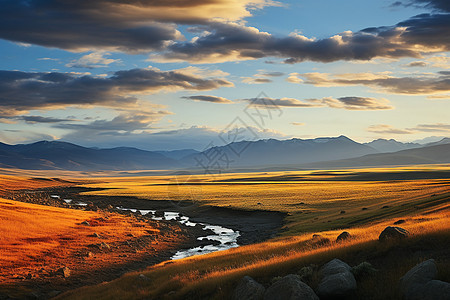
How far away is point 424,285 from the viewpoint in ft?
43.2

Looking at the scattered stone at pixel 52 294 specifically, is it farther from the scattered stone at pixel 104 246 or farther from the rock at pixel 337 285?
the rock at pixel 337 285

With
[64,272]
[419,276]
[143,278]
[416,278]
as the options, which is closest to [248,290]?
[416,278]

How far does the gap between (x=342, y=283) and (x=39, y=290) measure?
84.8 feet

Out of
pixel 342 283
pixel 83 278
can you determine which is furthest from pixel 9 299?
pixel 342 283

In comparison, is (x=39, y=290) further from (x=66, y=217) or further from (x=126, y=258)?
(x=66, y=217)

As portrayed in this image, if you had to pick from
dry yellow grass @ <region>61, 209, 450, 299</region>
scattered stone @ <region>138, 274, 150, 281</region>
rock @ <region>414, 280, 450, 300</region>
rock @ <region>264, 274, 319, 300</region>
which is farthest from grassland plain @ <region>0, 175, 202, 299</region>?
rock @ <region>414, 280, 450, 300</region>

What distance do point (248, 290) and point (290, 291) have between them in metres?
2.49

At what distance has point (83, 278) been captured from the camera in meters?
34.7

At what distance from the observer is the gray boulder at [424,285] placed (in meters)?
12.7

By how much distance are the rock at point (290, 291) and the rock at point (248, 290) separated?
2.00 feet

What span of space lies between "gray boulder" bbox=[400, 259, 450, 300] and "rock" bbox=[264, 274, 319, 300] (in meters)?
3.37

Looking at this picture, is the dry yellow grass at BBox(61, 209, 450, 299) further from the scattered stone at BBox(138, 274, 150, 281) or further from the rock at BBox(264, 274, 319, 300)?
the rock at BBox(264, 274, 319, 300)

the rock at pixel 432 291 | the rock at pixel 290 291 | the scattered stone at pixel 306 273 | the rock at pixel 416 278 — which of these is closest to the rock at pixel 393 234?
the scattered stone at pixel 306 273

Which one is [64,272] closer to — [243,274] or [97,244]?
[97,244]
